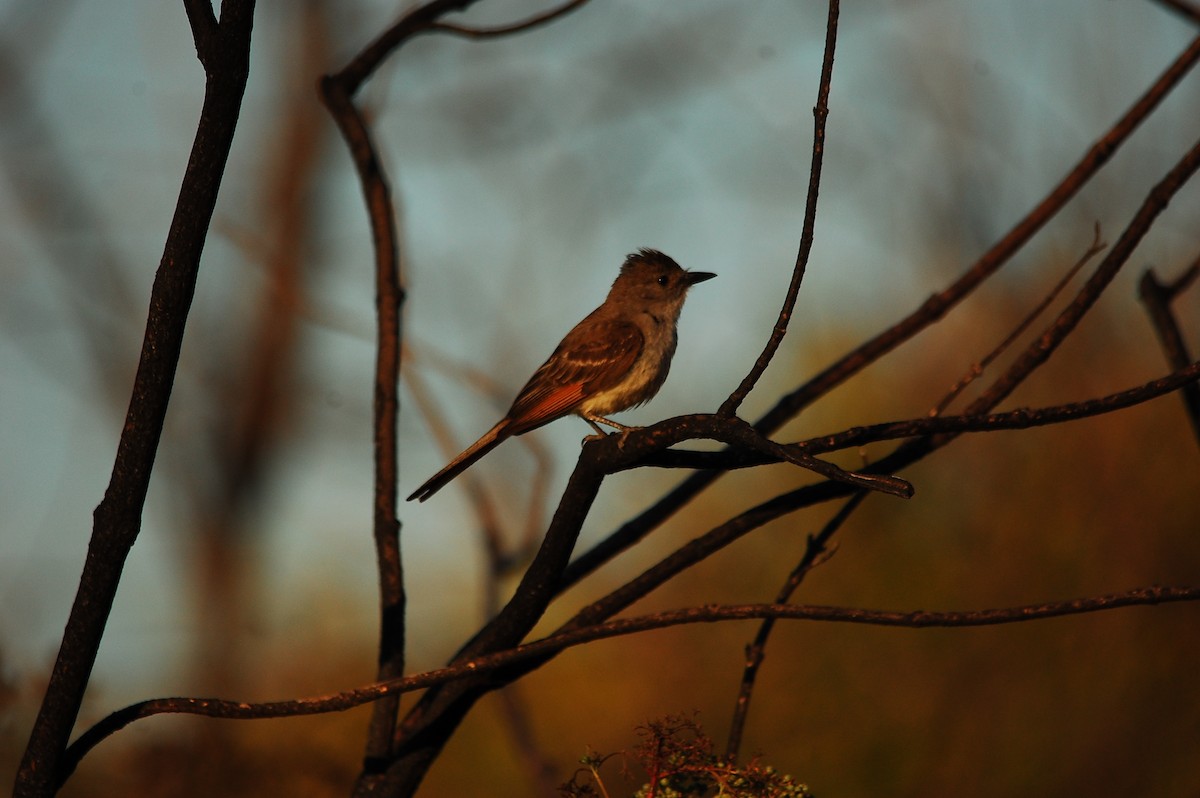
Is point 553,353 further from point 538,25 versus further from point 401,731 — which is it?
point 401,731

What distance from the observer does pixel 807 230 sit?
1888 mm

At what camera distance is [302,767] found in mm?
4141

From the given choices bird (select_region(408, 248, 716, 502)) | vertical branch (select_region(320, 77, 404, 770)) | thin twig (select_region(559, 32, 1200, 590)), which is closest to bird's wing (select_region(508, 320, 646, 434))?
bird (select_region(408, 248, 716, 502))

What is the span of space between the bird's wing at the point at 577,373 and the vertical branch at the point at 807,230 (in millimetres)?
2719

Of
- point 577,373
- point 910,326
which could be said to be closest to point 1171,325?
point 910,326

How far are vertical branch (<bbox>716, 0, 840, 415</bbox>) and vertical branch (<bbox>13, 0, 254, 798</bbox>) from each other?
2.80 feet

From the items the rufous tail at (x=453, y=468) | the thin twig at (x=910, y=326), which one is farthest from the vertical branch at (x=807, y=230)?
the rufous tail at (x=453, y=468)

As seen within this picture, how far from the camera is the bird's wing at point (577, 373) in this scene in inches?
185

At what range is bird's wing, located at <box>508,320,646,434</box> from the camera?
4.69 meters

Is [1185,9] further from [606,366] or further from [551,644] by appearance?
[551,644]

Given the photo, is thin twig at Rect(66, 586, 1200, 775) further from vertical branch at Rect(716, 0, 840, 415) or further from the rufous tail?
the rufous tail

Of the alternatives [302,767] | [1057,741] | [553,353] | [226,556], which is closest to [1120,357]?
[1057,741]

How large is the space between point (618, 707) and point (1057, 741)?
5.77ft

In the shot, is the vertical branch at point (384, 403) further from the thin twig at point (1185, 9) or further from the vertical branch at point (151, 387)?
the thin twig at point (1185, 9)
